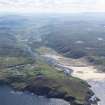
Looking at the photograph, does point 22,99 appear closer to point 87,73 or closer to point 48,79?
point 48,79

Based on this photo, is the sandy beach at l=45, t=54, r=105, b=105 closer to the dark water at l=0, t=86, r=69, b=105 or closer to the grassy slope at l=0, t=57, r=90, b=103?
the grassy slope at l=0, t=57, r=90, b=103

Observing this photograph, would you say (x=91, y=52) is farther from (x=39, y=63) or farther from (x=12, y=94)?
(x=12, y=94)

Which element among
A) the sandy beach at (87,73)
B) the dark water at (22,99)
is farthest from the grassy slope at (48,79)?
the dark water at (22,99)

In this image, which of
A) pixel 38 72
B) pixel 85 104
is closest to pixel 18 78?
pixel 38 72

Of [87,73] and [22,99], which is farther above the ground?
[22,99]

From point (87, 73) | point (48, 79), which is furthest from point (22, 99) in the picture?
point (87, 73)

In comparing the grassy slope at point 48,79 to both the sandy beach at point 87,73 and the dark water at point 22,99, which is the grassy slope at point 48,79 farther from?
the dark water at point 22,99

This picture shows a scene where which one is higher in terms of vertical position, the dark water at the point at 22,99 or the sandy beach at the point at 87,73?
the dark water at the point at 22,99

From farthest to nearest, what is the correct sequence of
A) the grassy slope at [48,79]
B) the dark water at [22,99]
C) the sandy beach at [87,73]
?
the sandy beach at [87,73], the grassy slope at [48,79], the dark water at [22,99]
